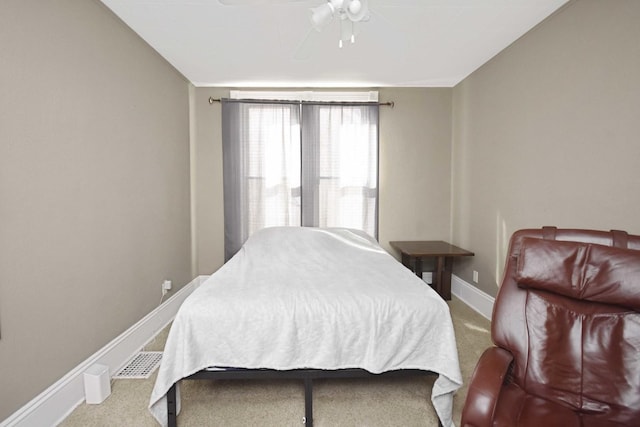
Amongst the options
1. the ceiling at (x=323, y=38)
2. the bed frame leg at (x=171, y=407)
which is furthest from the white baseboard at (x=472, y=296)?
the bed frame leg at (x=171, y=407)

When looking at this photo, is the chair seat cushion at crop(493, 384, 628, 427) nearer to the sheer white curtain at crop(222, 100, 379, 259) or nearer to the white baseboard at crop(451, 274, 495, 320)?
the white baseboard at crop(451, 274, 495, 320)

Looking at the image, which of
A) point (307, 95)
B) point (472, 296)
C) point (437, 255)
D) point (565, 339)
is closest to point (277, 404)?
point (565, 339)

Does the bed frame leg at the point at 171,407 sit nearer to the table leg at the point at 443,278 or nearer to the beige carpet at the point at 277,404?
the beige carpet at the point at 277,404

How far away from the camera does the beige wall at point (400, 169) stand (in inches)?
138

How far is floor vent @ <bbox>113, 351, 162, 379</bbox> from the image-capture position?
2.03 metres

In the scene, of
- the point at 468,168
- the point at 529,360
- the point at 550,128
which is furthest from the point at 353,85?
the point at 529,360

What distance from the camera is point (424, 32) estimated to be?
231 cm

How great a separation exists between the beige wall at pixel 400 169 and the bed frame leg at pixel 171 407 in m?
2.11

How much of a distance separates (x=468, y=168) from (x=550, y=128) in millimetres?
1126

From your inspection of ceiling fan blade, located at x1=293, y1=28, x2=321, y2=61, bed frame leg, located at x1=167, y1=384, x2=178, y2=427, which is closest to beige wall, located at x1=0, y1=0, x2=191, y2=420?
bed frame leg, located at x1=167, y1=384, x2=178, y2=427

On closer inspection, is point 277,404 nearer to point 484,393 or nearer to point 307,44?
point 484,393

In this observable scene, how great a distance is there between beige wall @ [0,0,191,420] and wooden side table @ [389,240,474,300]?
2.43 metres

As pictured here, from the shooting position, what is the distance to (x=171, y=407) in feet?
5.02

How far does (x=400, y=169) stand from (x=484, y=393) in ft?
9.13
